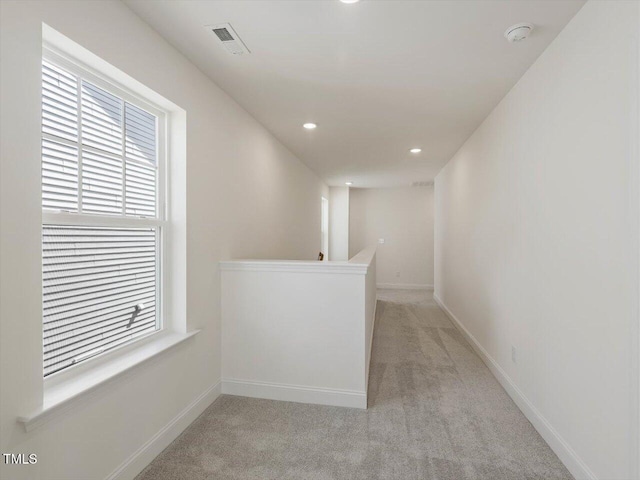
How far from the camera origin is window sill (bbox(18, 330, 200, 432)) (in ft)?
4.23

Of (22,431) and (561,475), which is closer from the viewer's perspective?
(22,431)

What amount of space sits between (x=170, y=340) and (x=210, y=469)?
76 cm

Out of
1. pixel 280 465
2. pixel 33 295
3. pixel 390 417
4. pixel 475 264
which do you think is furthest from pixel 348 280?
pixel 475 264

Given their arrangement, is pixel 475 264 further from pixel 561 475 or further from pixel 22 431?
pixel 22 431

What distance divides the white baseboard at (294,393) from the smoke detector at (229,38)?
7.90 feet

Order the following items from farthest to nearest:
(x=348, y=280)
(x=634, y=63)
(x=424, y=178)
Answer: (x=424, y=178) < (x=348, y=280) < (x=634, y=63)

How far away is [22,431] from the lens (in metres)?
1.24

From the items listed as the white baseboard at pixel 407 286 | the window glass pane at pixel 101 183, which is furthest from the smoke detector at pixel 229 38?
the white baseboard at pixel 407 286

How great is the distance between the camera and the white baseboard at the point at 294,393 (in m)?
2.48

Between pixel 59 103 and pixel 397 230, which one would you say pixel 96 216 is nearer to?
pixel 59 103

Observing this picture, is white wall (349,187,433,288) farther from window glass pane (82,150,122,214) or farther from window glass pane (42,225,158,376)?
window glass pane (82,150,122,214)

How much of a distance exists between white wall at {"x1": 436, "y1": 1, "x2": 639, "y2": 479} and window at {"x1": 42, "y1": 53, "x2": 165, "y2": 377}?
2435 millimetres

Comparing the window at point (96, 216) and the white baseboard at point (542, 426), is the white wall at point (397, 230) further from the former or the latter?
the window at point (96, 216)

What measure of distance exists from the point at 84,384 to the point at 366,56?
2434 mm
